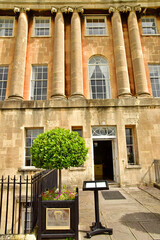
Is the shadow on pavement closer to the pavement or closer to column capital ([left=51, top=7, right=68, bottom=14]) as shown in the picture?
the pavement

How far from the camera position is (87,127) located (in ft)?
33.2

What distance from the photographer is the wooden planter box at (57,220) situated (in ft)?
11.8

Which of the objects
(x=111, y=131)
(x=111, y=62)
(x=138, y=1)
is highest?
(x=138, y=1)

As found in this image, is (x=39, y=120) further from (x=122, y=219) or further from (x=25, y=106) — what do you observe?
(x=122, y=219)

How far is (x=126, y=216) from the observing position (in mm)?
4941

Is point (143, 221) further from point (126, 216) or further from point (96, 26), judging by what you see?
point (96, 26)

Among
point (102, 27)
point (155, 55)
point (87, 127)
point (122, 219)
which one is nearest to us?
point (122, 219)

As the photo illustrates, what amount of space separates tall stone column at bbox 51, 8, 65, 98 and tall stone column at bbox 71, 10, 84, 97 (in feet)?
2.59

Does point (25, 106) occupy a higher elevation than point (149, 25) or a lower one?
lower

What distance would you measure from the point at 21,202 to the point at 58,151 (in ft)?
15.9

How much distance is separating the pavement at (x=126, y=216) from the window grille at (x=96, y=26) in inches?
515

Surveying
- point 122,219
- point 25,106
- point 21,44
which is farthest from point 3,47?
point 122,219

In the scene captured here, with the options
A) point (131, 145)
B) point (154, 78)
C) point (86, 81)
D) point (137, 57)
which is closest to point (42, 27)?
point (86, 81)

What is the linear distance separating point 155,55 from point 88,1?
7.45 m
